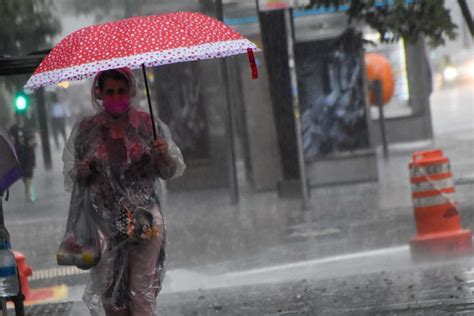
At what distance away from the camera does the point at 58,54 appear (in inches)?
243

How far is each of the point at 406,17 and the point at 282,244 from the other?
9.29 feet

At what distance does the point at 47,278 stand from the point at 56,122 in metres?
4.91

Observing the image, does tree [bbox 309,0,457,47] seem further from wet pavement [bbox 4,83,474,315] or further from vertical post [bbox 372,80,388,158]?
vertical post [bbox 372,80,388,158]

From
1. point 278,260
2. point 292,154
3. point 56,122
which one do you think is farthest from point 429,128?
point 278,260

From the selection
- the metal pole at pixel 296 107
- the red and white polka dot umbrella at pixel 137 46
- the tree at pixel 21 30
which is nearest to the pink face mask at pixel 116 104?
the red and white polka dot umbrella at pixel 137 46

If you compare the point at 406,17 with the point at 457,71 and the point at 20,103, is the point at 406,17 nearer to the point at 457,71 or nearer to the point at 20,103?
the point at 20,103

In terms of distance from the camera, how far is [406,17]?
12.8 m

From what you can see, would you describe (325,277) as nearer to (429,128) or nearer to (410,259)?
(410,259)

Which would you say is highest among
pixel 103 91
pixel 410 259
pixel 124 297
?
pixel 103 91

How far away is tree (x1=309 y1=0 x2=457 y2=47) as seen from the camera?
12500 mm

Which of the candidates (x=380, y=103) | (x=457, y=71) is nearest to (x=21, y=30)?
(x=380, y=103)

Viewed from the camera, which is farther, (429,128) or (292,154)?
(429,128)

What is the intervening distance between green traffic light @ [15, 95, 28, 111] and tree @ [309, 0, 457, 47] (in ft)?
14.6

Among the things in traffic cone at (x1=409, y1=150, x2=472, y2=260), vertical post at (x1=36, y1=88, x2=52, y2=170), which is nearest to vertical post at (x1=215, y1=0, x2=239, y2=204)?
vertical post at (x1=36, y1=88, x2=52, y2=170)
